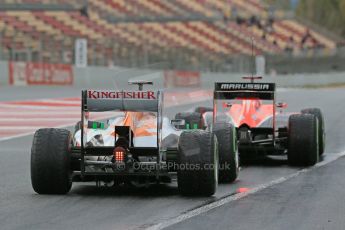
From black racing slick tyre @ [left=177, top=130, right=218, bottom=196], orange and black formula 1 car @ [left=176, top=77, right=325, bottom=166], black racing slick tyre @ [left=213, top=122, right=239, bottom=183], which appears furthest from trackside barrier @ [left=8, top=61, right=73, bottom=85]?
black racing slick tyre @ [left=177, top=130, right=218, bottom=196]

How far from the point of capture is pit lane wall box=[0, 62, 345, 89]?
9.45 meters

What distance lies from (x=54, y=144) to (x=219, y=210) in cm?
189

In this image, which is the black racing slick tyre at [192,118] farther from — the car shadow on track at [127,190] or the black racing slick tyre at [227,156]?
the car shadow on track at [127,190]

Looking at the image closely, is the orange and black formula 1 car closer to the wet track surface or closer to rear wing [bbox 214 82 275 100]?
rear wing [bbox 214 82 275 100]

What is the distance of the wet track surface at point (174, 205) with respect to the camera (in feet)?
23.2

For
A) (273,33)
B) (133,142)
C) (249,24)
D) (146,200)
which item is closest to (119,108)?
(133,142)

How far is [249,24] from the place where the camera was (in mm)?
56000

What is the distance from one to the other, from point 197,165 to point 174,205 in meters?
0.54

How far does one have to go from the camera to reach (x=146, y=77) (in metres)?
9.38

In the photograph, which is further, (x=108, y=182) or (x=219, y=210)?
(x=108, y=182)

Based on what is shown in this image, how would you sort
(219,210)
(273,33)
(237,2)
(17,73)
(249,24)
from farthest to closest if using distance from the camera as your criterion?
(237,2) → (273,33) → (249,24) → (17,73) → (219,210)

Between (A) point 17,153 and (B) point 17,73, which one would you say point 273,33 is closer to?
(B) point 17,73
